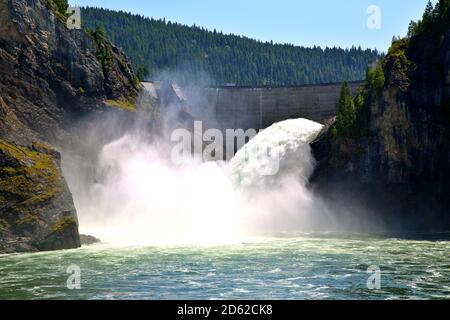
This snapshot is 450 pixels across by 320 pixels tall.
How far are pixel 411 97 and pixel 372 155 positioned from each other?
690 cm

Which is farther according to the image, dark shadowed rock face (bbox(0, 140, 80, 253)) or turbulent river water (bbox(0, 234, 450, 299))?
dark shadowed rock face (bbox(0, 140, 80, 253))

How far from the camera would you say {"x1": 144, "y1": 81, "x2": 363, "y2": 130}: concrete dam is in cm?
8638

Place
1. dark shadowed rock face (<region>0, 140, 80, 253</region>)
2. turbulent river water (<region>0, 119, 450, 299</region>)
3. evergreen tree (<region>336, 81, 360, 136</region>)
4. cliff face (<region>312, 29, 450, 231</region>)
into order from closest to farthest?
turbulent river water (<region>0, 119, 450, 299</region>)
dark shadowed rock face (<region>0, 140, 80, 253</region>)
cliff face (<region>312, 29, 450, 231</region>)
evergreen tree (<region>336, 81, 360, 136</region>)

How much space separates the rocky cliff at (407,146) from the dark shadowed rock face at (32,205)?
104 feet

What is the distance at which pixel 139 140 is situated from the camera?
75.4 m

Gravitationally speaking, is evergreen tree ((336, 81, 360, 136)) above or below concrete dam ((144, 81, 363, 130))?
below

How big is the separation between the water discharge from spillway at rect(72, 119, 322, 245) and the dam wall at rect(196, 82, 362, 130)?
7560 millimetres

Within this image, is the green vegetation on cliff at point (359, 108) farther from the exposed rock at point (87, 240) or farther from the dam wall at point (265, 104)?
the exposed rock at point (87, 240)

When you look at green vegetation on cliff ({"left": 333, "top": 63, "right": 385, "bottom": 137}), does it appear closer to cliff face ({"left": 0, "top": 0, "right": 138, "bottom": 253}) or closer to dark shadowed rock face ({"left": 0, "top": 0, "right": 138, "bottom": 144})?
cliff face ({"left": 0, "top": 0, "right": 138, "bottom": 253})

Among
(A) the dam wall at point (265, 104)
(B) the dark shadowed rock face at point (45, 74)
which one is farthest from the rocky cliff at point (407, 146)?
(B) the dark shadowed rock face at point (45, 74)

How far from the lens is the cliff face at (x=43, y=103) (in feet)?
157

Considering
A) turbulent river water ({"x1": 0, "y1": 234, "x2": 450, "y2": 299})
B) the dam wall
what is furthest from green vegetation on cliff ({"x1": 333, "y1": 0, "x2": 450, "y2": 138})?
turbulent river water ({"x1": 0, "y1": 234, "x2": 450, "y2": 299})

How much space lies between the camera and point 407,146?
6619 centimetres

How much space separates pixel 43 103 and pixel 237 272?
122 ft
